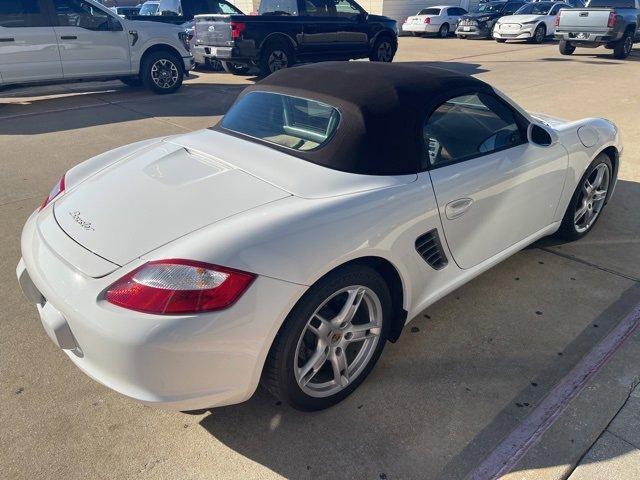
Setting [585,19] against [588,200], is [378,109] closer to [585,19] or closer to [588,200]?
[588,200]

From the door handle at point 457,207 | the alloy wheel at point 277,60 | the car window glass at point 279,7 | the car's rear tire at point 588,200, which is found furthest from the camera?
the car window glass at point 279,7

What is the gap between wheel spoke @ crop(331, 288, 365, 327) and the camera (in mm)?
2258

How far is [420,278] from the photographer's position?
8.31ft

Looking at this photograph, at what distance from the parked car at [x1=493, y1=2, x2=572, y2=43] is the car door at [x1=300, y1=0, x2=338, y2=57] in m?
10.9

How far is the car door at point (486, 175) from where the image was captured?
2.64 m

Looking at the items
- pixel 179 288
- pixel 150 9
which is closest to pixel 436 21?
pixel 150 9

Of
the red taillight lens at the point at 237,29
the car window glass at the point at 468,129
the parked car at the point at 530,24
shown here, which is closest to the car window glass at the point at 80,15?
the red taillight lens at the point at 237,29

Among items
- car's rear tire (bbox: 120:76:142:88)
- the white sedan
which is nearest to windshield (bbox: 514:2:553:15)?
car's rear tire (bbox: 120:76:142:88)

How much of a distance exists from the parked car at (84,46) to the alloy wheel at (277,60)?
1.69 metres

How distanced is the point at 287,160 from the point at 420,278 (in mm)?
908

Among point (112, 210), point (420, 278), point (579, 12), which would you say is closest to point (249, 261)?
point (112, 210)

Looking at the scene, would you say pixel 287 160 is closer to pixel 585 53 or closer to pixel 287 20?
pixel 287 20

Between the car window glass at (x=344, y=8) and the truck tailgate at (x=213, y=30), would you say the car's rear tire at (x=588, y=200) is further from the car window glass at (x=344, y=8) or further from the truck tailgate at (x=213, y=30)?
→ the car window glass at (x=344, y=8)

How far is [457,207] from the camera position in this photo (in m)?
2.62
